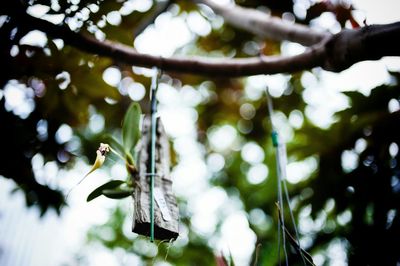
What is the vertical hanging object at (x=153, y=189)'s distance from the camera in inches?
29.6

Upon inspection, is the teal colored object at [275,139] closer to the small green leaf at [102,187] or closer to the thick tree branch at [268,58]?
the thick tree branch at [268,58]

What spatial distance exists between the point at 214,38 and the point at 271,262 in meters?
1.68

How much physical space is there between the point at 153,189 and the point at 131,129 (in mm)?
250

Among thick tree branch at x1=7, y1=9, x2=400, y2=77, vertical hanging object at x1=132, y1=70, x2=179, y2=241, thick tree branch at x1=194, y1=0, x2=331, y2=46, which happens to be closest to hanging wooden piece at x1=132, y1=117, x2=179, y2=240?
vertical hanging object at x1=132, y1=70, x2=179, y2=241

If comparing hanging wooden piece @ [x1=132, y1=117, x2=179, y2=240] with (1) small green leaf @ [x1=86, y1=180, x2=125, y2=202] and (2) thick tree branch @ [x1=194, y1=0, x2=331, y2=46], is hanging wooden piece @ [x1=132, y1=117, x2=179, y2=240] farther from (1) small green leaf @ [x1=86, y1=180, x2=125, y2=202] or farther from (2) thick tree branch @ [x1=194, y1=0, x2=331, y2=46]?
(2) thick tree branch @ [x1=194, y1=0, x2=331, y2=46]

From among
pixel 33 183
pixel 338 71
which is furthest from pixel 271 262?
pixel 33 183

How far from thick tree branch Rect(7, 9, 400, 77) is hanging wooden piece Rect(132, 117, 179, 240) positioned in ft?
1.06

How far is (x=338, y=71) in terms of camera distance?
1025mm

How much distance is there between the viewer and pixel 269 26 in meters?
1.36

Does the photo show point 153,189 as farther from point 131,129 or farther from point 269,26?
point 269,26

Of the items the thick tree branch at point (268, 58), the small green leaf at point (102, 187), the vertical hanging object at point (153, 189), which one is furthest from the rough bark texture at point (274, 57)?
the small green leaf at point (102, 187)

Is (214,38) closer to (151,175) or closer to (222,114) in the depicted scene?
(222,114)

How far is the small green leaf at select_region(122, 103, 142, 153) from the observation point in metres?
0.98

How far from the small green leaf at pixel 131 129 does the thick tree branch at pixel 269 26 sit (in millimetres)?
699
